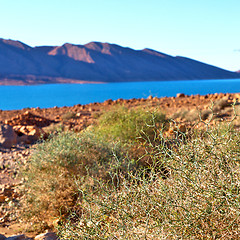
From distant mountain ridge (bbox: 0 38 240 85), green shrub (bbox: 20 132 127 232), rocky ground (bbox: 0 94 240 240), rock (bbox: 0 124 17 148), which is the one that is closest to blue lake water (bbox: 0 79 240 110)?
rocky ground (bbox: 0 94 240 240)

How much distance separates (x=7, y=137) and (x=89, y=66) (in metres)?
145

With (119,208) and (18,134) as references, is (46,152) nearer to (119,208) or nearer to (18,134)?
(119,208)

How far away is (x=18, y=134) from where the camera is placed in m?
11.1

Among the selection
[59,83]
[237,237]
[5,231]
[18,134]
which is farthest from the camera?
[59,83]

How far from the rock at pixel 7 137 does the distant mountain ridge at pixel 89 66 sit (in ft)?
347

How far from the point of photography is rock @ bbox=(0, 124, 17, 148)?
9750 millimetres

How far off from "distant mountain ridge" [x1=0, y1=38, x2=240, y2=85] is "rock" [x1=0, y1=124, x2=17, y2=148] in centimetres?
10591

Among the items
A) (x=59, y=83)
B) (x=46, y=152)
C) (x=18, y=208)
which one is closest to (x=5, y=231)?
(x=18, y=208)

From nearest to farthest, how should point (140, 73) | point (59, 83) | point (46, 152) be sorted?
point (46, 152), point (59, 83), point (140, 73)

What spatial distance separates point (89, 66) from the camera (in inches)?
6019

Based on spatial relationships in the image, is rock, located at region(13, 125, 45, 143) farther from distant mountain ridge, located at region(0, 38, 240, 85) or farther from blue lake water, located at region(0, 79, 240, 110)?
distant mountain ridge, located at region(0, 38, 240, 85)

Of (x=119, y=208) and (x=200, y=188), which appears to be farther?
(x=119, y=208)

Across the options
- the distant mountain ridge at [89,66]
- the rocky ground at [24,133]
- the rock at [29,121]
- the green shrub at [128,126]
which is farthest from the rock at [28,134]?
the distant mountain ridge at [89,66]

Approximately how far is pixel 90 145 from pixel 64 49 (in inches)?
7056
